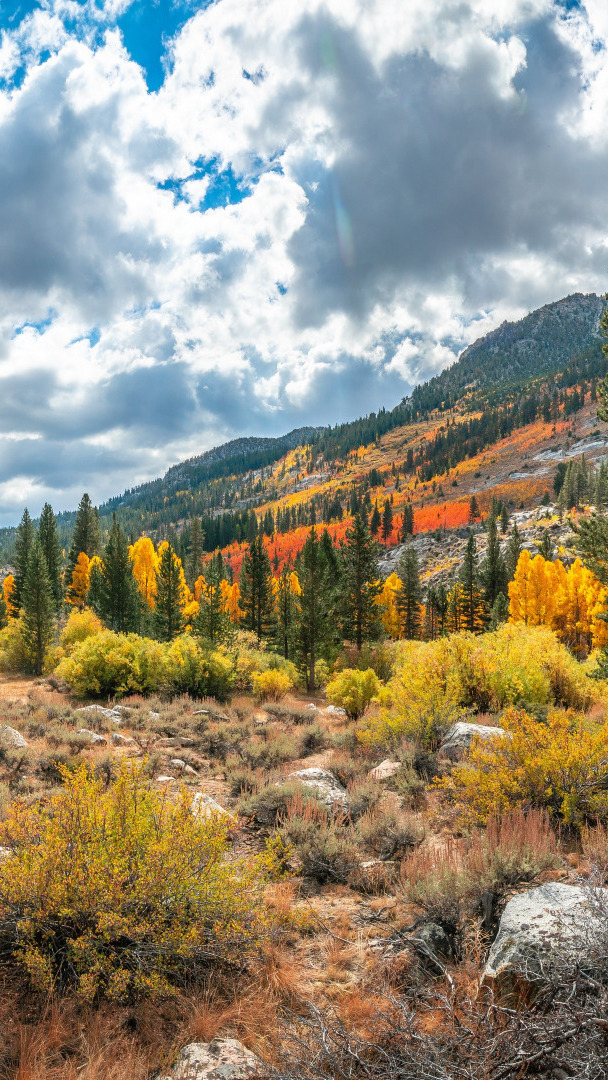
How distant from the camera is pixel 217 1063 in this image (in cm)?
314

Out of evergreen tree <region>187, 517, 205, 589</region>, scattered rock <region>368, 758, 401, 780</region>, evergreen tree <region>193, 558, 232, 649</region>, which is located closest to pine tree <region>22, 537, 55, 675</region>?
evergreen tree <region>193, 558, 232, 649</region>

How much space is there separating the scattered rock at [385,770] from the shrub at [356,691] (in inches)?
254

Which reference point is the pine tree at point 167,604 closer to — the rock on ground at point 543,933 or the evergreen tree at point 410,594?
the evergreen tree at point 410,594

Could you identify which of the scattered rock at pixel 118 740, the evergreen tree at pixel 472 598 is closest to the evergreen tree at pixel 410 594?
the evergreen tree at pixel 472 598

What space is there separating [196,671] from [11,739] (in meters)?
8.30

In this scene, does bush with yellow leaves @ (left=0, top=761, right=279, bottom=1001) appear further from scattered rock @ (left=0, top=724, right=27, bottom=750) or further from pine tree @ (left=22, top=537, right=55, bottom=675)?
pine tree @ (left=22, top=537, right=55, bottom=675)

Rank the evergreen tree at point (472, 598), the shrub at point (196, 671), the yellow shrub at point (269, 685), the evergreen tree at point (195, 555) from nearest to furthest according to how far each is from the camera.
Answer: the shrub at point (196, 671) < the yellow shrub at point (269, 685) < the evergreen tree at point (472, 598) < the evergreen tree at point (195, 555)

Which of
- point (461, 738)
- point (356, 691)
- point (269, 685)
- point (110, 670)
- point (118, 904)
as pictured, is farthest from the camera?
point (269, 685)

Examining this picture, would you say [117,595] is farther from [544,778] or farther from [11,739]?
[544,778]

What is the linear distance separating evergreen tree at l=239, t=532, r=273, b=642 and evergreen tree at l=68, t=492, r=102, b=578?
24.5 meters

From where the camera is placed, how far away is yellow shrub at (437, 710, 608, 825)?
5914 mm

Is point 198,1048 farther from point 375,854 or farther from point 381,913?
point 375,854

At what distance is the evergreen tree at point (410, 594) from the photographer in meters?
53.3

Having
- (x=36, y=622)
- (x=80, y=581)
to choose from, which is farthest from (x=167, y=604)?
(x=80, y=581)
